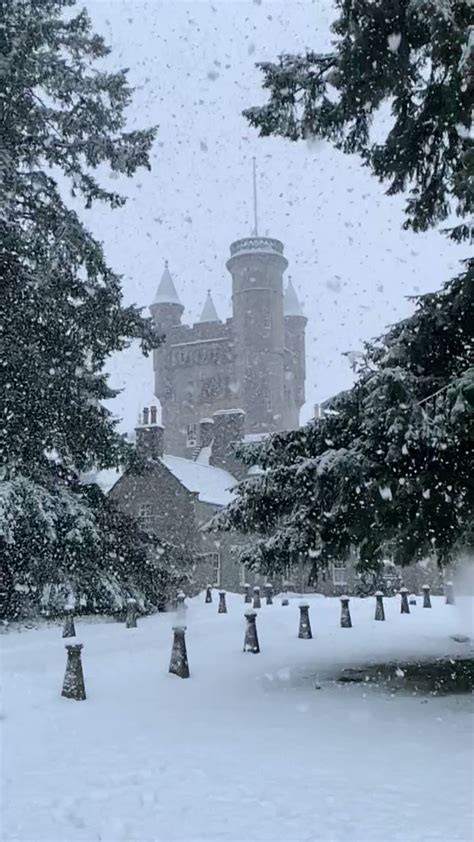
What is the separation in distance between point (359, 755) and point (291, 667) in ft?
18.7

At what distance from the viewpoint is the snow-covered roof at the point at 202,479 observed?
4156 cm

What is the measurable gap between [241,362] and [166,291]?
51.0 feet

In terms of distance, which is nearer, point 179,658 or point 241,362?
point 179,658

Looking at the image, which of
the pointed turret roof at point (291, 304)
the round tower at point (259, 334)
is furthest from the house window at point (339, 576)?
the pointed turret roof at point (291, 304)

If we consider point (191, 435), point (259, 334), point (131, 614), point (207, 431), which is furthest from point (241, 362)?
point (131, 614)

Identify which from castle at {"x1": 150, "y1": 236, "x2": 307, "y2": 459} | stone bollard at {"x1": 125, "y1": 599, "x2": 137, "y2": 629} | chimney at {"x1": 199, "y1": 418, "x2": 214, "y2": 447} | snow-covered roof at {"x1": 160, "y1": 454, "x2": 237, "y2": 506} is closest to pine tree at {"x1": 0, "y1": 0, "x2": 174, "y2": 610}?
stone bollard at {"x1": 125, "y1": 599, "x2": 137, "y2": 629}

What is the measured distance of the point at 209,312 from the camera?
81750mm

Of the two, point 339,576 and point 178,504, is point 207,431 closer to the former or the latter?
point 178,504

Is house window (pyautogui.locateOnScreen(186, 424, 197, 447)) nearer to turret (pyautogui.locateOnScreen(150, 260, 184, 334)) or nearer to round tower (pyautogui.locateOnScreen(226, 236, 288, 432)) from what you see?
round tower (pyautogui.locateOnScreen(226, 236, 288, 432))

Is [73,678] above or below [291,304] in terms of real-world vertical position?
below

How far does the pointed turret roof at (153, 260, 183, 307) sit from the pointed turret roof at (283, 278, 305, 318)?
36.1 ft

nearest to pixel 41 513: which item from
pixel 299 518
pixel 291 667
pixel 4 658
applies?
pixel 4 658

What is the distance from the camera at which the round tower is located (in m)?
72.5

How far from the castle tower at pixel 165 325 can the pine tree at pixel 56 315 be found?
56869 mm
